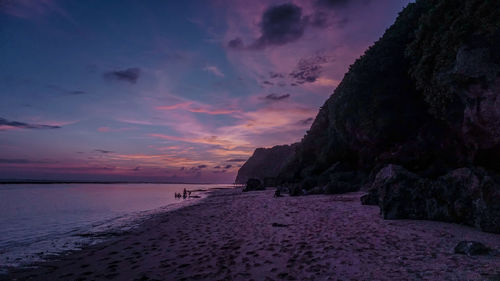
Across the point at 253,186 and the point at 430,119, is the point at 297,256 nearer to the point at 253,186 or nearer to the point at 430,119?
the point at 430,119

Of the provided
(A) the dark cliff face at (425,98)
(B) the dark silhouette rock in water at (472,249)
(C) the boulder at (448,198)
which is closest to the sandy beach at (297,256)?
(B) the dark silhouette rock in water at (472,249)

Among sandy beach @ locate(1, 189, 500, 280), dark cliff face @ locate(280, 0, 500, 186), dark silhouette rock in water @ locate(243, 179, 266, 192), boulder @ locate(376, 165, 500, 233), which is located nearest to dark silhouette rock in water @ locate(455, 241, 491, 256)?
sandy beach @ locate(1, 189, 500, 280)

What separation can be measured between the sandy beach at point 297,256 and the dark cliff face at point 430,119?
103 centimetres

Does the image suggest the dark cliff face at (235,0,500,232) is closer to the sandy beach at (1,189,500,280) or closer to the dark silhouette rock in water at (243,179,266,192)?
the sandy beach at (1,189,500,280)

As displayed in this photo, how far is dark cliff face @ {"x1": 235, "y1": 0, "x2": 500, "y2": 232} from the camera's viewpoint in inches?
312

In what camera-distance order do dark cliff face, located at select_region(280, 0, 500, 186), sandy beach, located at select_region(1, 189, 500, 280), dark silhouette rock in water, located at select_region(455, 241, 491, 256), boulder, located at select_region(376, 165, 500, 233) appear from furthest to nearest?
dark cliff face, located at select_region(280, 0, 500, 186) < boulder, located at select_region(376, 165, 500, 233) < dark silhouette rock in water, located at select_region(455, 241, 491, 256) < sandy beach, located at select_region(1, 189, 500, 280)

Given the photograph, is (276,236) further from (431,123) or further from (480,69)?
(431,123)

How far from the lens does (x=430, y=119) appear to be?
2031 centimetres

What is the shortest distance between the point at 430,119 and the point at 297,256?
2069cm

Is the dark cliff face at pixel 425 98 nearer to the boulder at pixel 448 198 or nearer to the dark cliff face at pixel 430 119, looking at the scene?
the dark cliff face at pixel 430 119

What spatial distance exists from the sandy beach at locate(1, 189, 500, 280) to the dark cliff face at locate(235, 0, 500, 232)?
103cm

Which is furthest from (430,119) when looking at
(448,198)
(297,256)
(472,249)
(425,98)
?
(297,256)

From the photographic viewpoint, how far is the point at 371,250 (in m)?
5.40

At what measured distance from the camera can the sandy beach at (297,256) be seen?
170 inches
